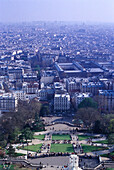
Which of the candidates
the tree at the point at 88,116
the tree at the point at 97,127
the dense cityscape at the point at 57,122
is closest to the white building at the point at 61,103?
the dense cityscape at the point at 57,122

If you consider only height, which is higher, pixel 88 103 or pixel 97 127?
pixel 88 103

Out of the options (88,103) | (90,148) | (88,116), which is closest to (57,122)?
(88,116)

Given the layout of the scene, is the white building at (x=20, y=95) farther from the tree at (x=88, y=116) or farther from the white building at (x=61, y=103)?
the tree at (x=88, y=116)

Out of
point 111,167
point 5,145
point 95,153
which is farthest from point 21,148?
point 111,167

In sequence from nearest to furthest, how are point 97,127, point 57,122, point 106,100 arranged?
point 97,127 → point 57,122 → point 106,100

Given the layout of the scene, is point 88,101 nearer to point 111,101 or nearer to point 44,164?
point 111,101

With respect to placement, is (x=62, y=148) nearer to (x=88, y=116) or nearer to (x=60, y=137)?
(x=60, y=137)

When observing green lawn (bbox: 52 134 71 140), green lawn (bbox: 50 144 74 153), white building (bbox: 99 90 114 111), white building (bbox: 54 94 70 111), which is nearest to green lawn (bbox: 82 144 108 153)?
green lawn (bbox: 50 144 74 153)

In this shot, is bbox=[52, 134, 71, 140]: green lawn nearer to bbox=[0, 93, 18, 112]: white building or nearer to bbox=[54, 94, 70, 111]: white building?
bbox=[54, 94, 70, 111]: white building
